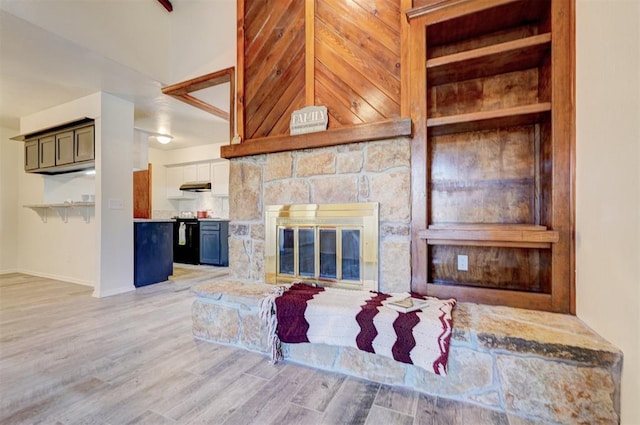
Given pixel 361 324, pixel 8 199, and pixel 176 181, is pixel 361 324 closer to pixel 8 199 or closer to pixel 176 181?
pixel 176 181

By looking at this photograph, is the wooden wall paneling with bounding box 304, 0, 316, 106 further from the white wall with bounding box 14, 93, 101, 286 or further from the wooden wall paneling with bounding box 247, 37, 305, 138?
the white wall with bounding box 14, 93, 101, 286

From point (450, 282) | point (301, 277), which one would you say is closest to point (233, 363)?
point (301, 277)

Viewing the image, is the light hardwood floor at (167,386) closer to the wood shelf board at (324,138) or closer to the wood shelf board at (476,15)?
the wood shelf board at (324,138)

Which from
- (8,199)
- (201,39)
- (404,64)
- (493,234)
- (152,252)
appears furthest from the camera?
(8,199)

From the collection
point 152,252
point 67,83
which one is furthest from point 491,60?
point 152,252

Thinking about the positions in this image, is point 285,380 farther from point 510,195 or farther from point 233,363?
point 510,195

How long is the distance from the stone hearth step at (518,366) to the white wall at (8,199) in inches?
233

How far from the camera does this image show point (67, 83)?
10.5 feet

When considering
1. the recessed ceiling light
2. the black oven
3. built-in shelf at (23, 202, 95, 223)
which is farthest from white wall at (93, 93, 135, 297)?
the black oven

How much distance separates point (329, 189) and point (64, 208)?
14.6 ft

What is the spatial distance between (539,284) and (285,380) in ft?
5.45

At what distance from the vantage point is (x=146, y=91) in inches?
133

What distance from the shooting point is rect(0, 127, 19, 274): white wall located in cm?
468

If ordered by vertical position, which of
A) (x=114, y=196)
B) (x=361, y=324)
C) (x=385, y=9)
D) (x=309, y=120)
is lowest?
(x=361, y=324)
